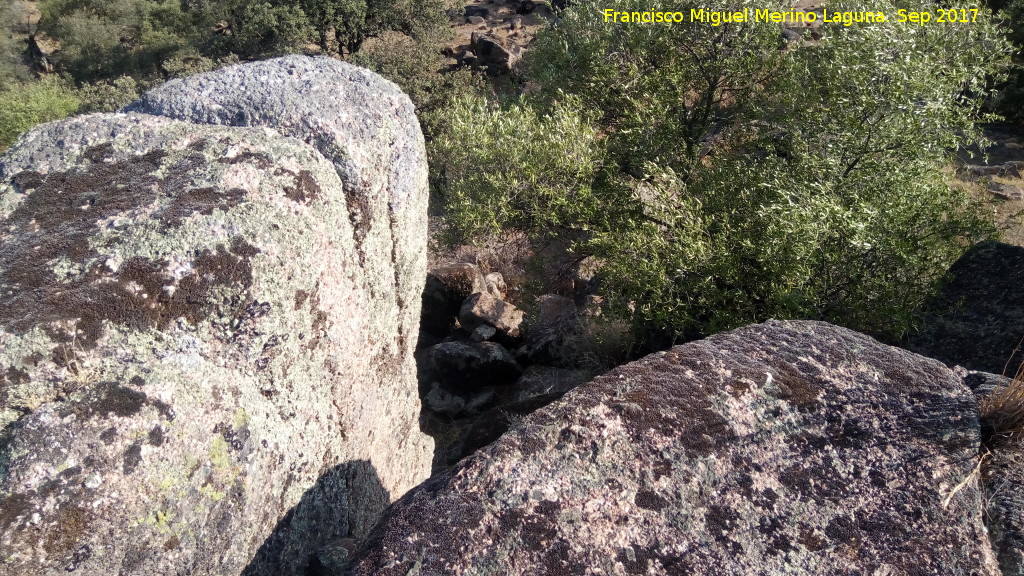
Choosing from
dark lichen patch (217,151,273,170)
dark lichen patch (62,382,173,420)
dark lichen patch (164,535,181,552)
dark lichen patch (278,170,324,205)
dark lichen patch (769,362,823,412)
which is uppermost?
dark lichen patch (217,151,273,170)

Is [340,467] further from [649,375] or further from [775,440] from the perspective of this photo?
[775,440]

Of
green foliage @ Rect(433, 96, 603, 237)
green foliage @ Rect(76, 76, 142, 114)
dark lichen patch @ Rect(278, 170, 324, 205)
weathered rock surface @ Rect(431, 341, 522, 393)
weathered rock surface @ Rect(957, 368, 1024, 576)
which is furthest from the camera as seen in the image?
green foliage @ Rect(76, 76, 142, 114)

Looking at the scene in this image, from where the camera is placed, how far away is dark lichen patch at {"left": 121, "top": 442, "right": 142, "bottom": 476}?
2.86 metres

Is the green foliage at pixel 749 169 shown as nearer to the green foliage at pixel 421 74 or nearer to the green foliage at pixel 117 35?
the green foliage at pixel 421 74

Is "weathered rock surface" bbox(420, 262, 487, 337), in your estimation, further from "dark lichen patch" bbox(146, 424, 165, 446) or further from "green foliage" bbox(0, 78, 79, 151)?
"green foliage" bbox(0, 78, 79, 151)

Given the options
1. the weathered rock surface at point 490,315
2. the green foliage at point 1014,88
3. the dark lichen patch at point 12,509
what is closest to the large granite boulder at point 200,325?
the dark lichen patch at point 12,509

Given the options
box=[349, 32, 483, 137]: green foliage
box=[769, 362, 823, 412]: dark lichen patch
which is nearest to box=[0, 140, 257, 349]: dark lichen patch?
box=[769, 362, 823, 412]: dark lichen patch

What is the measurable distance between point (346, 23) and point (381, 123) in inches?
870

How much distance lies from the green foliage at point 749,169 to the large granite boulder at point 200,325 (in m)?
3.53

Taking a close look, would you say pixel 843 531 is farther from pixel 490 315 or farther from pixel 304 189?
pixel 490 315

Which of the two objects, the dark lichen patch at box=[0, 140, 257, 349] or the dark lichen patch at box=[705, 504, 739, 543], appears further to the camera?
the dark lichen patch at box=[0, 140, 257, 349]

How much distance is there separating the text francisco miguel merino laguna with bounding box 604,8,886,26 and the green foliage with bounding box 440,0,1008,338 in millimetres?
130

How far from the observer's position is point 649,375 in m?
3.00

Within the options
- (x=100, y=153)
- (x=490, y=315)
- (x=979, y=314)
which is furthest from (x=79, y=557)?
(x=490, y=315)
